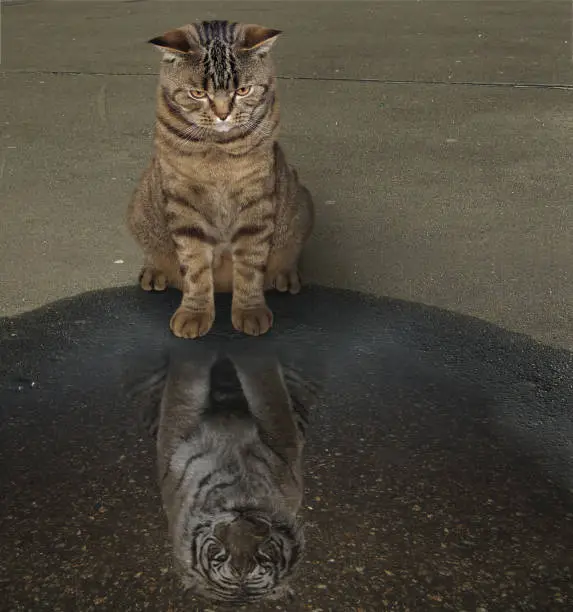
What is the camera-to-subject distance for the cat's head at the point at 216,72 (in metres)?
3.00

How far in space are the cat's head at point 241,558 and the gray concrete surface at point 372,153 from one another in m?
1.42

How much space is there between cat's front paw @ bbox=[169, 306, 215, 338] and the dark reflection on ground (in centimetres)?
6

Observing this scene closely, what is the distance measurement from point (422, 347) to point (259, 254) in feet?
2.16

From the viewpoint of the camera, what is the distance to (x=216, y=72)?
2988 millimetres

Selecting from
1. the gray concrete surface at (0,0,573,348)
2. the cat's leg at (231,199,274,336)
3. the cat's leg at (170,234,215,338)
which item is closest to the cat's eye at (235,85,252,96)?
the cat's leg at (231,199,274,336)

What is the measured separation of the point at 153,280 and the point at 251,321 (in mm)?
549

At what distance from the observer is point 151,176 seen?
139 inches

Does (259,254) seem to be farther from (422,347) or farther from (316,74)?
(316,74)

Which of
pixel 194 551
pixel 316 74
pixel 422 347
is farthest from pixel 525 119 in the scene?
pixel 194 551

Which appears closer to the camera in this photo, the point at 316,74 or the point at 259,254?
the point at 259,254

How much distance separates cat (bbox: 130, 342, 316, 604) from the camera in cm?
227

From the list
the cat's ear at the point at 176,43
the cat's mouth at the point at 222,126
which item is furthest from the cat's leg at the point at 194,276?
the cat's ear at the point at 176,43

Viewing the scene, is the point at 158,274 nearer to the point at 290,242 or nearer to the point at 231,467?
the point at 290,242

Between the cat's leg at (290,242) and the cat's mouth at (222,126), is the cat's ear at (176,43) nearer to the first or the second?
the cat's mouth at (222,126)
